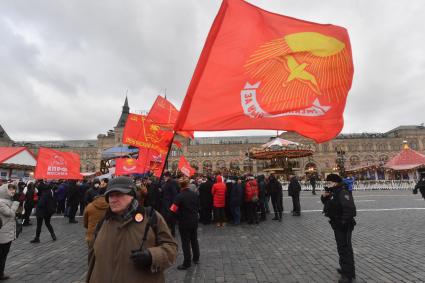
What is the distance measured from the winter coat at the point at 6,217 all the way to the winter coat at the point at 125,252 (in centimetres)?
364

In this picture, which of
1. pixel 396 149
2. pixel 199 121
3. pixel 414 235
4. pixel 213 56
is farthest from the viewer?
pixel 396 149

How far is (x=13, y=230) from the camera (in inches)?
182

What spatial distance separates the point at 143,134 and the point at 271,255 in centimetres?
790

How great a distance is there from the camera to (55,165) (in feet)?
36.7

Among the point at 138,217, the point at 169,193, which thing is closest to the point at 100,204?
the point at 138,217

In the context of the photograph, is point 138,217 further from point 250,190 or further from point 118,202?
point 250,190

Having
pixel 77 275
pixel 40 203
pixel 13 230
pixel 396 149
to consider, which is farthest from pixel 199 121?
pixel 396 149

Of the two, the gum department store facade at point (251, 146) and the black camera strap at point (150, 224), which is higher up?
the gum department store facade at point (251, 146)

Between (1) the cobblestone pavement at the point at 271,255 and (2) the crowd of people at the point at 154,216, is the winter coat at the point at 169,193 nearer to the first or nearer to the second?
(2) the crowd of people at the point at 154,216

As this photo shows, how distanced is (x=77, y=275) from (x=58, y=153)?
8.52 m

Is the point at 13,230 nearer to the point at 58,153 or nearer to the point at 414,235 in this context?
the point at 58,153

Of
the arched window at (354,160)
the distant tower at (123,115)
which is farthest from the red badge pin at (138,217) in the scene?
the arched window at (354,160)

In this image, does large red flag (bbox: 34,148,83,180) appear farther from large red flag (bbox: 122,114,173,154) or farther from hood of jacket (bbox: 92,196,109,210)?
hood of jacket (bbox: 92,196,109,210)

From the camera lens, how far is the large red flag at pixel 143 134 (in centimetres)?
1121
